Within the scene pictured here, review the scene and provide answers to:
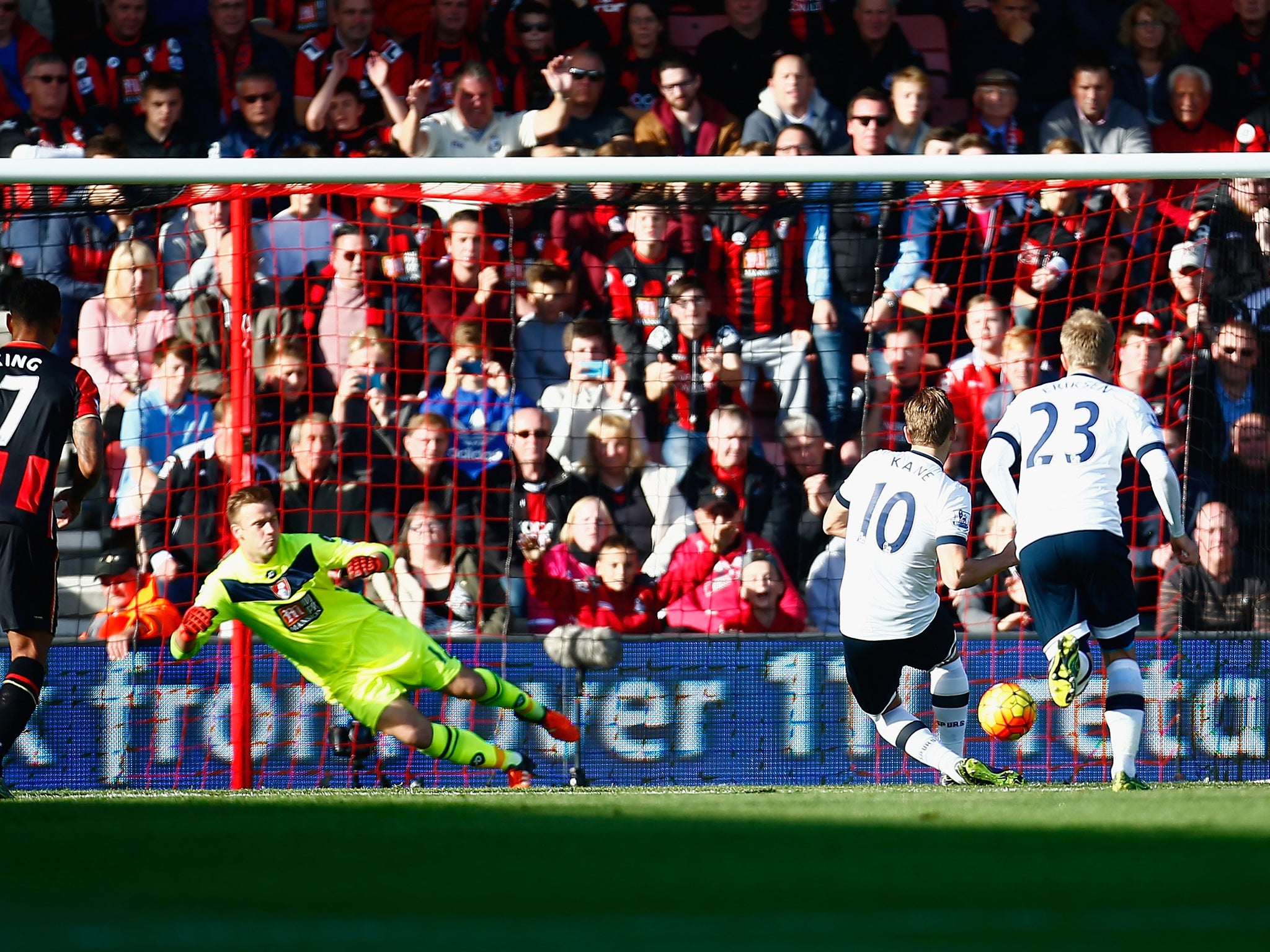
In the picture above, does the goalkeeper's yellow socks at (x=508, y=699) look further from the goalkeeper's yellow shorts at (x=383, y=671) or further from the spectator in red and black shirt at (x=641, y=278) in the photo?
the spectator in red and black shirt at (x=641, y=278)

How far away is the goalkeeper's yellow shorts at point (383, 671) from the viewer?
6.62m

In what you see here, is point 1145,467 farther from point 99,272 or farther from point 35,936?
point 99,272

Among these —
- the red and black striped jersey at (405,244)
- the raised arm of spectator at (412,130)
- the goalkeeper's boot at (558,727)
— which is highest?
the raised arm of spectator at (412,130)

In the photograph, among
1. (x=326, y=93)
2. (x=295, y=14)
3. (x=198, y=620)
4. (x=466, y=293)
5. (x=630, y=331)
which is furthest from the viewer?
(x=295, y=14)

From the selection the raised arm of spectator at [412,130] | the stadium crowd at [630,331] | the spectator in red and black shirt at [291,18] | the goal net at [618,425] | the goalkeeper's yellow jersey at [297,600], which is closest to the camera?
the goalkeeper's yellow jersey at [297,600]

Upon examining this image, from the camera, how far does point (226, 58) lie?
9.12 metres

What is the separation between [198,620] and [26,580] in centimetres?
84

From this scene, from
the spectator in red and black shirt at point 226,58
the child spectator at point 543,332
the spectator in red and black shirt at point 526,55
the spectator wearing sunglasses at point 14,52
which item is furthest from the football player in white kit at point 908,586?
the spectator wearing sunglasses at point 14,52

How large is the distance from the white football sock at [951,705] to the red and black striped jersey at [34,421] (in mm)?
3303

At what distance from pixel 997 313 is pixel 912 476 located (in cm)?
221

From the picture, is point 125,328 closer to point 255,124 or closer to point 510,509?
point 255,124

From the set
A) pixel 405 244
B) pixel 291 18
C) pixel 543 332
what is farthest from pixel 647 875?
pixel 291 18

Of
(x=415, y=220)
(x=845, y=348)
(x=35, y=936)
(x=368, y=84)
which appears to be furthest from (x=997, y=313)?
(x=35, y=936)

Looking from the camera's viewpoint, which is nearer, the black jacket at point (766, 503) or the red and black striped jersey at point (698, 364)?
the black jacket at point (766, 503)
